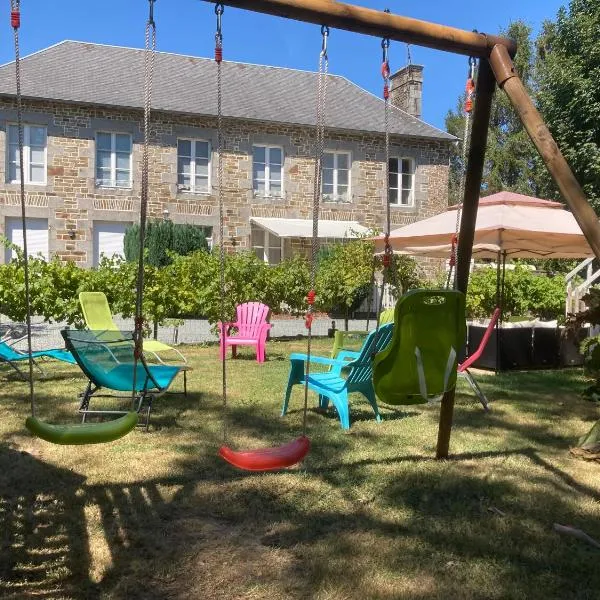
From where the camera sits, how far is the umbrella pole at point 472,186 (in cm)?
418

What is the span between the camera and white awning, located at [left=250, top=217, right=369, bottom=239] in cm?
1872

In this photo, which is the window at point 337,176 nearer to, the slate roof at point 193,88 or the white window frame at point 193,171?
the slate roof at point 193,88

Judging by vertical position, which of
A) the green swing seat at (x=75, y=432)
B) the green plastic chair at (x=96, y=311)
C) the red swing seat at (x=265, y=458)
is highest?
the green plastic chair at (x=96, y=311)

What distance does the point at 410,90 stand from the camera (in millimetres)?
23141

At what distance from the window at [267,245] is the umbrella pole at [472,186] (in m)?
16.0

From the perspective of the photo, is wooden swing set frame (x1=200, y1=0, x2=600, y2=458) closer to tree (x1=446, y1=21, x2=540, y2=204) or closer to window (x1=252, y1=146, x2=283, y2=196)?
window (x1=252, y1=146, x2=283, y2=196)

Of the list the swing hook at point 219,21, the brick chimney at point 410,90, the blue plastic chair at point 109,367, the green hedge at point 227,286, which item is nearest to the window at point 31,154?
the green hedge at point 227,286

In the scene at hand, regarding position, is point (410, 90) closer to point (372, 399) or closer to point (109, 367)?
point (372, 399)

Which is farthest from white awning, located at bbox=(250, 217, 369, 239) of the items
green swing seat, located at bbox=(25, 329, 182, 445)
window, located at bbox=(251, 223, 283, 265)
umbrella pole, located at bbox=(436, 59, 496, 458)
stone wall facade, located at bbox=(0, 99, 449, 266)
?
umbrella pole, located at bbox=(436, 59, 496, 458)

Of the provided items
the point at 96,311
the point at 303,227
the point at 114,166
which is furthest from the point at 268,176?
the point at 96,311

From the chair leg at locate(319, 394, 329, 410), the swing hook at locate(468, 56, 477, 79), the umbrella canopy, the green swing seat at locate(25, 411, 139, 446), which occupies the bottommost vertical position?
the chair leg at locate(319, 394, 329, 410)

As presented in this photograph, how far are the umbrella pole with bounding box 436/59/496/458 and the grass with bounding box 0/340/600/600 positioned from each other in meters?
0.33

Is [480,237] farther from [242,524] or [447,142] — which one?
[447,142]

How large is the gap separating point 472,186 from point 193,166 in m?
16.0
